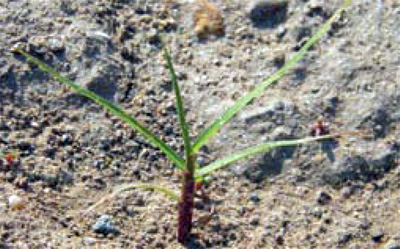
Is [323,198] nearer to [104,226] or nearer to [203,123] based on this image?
[203,123]

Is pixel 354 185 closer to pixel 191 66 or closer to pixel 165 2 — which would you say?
pixel 191 66

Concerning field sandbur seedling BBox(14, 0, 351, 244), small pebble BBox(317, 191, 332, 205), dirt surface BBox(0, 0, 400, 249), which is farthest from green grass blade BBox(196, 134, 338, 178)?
small pebble BBox(317, 191, 332, 205)

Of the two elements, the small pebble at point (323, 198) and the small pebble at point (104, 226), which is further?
the small pebble at point (323, 198)

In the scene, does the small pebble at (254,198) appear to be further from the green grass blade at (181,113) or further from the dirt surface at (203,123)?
the green grass blade at (181,113)

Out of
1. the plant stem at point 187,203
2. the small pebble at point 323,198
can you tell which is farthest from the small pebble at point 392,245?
the plant stem at point 187,203

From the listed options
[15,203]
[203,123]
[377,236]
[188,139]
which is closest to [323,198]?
[377,236]

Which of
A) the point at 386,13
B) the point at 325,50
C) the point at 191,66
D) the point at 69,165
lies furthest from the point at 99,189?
the point at 386,13
